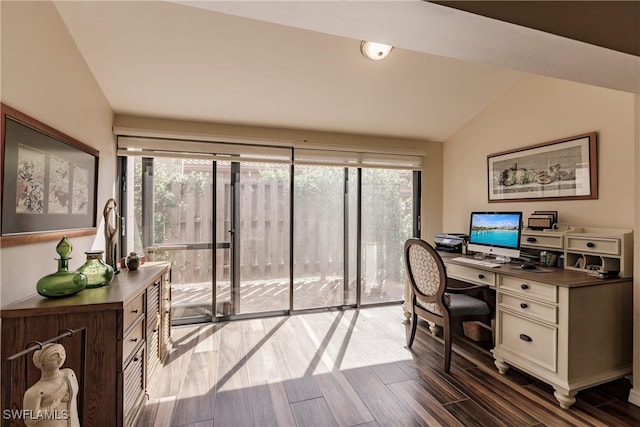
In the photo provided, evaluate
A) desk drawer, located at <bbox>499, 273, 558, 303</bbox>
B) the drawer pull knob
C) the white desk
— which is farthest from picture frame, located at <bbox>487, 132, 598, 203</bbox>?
the drawer pull knob

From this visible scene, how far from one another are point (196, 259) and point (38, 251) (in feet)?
5.18

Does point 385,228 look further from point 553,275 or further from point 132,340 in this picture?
point 132,340

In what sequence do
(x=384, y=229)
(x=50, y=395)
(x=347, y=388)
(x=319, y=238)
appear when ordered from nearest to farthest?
(x=50, y=395) < (x=347, y=388) < (x=319, y=238) < (x=384, y=229)

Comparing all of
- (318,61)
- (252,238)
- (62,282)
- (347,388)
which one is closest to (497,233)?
(347,388)

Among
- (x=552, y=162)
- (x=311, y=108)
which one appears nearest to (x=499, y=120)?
(x=552, y=162)

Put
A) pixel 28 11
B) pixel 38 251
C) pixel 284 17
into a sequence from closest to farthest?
pixel 284 17
pixel 28 11
pixel 38 251

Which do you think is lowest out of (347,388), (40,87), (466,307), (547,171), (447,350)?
(347,388)

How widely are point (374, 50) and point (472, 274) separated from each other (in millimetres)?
1967

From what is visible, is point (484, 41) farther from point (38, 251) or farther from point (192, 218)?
point (192, 218)

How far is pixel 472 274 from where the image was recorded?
2486 mm

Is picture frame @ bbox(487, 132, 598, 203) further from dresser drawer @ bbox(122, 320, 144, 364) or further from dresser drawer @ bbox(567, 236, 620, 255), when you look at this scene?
dresser drawer @ bbox(122, 320, 144, 364)

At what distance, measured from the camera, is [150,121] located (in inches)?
113

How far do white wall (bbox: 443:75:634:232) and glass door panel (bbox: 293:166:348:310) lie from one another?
4.70 feet

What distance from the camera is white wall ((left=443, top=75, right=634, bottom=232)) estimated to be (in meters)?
2.14
